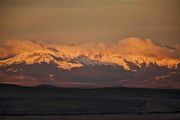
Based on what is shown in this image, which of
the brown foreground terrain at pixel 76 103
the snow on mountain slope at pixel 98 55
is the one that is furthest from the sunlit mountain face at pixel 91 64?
the brown foreground terrain at pixel 76 103

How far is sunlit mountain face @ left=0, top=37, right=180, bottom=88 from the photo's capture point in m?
8.21

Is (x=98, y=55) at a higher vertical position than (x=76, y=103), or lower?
higher

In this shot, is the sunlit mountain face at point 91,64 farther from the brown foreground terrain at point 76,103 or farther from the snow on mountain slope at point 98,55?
the brown foreground terrain at point 76,103

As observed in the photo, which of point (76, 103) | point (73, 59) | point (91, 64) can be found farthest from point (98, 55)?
point (76, 103)

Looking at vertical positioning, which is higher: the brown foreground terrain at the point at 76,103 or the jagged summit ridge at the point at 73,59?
the jagged summit ridge at the point at 73,59

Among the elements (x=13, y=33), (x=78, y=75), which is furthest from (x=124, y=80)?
(x=13, y=33)

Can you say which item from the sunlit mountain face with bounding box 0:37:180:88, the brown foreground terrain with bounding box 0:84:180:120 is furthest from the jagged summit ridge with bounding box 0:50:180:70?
the brown foreground terrain with bounding box 0:84:180:120

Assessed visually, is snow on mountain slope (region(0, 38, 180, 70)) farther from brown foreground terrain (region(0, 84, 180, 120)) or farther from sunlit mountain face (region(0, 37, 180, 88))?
brown foreground terrain (region(0, 84, 180, 120))

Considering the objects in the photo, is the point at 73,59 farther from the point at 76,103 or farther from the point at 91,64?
the point at 76,103

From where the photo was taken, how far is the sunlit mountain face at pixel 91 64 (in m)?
8.21

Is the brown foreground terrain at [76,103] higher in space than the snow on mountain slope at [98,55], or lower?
lower

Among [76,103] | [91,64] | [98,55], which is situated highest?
[98,55]

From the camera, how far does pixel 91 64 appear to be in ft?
27.2

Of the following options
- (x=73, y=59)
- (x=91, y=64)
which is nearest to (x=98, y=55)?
(x=91, y=64)
